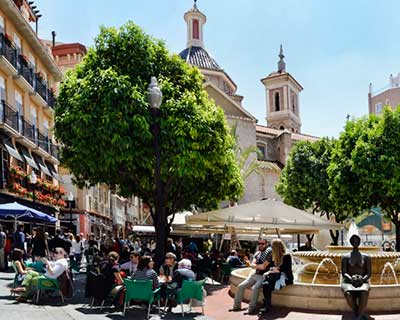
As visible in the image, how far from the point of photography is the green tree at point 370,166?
1026 inches

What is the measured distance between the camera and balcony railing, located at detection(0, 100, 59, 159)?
1033 inches

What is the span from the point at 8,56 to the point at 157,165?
56.2ft

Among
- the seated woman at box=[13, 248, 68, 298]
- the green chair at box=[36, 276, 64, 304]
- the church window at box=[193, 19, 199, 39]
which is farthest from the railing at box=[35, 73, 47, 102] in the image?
the church window at box=[193, 19, 199, 39]

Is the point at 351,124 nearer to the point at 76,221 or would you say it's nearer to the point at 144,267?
the point at 144,267

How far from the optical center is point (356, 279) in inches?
372

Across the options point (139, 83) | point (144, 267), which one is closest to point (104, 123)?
point (139, 83)

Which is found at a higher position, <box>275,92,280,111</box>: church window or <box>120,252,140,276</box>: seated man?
<box>275,92,280,111</box>: church window

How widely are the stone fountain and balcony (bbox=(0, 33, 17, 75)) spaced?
699 inches

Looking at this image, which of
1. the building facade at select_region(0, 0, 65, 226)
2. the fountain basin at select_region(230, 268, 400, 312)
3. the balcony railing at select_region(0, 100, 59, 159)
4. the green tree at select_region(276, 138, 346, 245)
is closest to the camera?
the fountain basin at select_region(230, 268, 400, 312)

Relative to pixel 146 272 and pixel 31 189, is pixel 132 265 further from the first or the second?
pixel 31 189

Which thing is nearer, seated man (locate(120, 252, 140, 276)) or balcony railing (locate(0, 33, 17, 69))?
seated man (locate(120, 252, 140, 276))

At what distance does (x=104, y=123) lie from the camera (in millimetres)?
15883

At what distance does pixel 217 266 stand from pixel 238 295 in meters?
7.46

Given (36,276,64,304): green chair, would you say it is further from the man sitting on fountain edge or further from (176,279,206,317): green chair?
the man sitting on fountain edge
